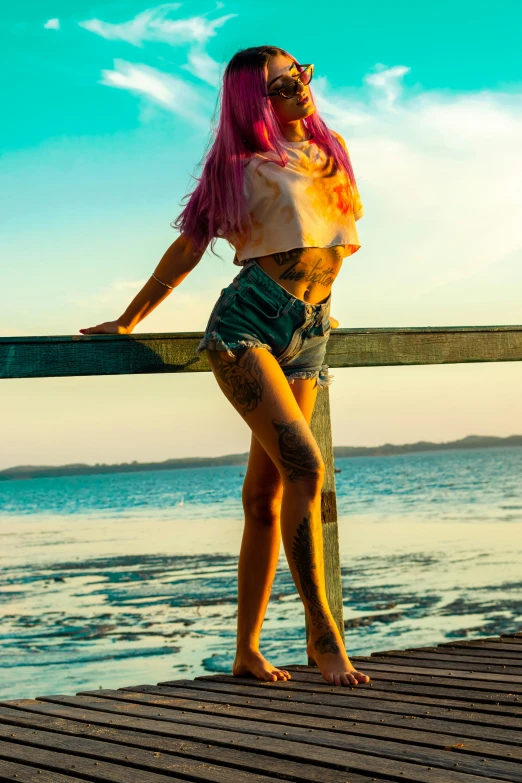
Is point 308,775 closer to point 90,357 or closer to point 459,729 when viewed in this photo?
point 459,729

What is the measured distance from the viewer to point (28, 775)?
1.66 meters

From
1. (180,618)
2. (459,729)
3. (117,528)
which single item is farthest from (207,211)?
(117,528)

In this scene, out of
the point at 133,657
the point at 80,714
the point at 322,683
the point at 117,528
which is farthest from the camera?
the point at 117,528

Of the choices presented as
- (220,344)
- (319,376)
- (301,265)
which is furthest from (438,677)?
(301,265)

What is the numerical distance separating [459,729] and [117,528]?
67.1 feet

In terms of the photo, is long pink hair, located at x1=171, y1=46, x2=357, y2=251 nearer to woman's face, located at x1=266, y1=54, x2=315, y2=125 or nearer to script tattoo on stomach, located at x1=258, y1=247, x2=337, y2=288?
woman's face, located at x1=266, y1=54, x2=315, y2=125

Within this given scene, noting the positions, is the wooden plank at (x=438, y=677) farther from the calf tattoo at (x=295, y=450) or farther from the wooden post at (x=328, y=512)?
the calf tattoo at (x=295, y=450)

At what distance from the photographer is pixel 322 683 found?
2.47 m

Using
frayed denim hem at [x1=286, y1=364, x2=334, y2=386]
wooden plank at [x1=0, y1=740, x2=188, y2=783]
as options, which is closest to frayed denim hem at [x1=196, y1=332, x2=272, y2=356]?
frayed denim hem at [x1=286, y1=364, x2=334, y2=386]

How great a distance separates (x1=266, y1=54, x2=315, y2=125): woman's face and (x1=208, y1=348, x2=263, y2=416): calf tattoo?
0.72 metres

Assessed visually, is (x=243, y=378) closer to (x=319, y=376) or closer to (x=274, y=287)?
(x=274, y=287)

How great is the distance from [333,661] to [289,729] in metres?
0.55

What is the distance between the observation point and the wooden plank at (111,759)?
1617 mm

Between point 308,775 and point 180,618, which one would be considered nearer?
point 308,775
